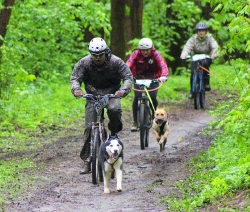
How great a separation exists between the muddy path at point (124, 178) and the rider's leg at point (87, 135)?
160mm

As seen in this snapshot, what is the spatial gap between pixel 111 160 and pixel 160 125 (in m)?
3.44

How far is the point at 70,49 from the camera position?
24.1m

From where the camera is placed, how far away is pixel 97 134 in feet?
32.2

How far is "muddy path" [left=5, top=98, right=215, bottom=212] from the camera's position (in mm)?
8406

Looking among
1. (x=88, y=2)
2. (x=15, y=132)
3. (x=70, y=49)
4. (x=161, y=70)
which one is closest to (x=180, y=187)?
(x=161, y=70)

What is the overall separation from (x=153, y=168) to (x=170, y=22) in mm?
16953

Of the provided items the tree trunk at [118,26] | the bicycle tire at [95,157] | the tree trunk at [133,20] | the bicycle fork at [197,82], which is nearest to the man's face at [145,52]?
the bicycle tire at [95,157]

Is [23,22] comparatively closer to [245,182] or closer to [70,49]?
[70,49]

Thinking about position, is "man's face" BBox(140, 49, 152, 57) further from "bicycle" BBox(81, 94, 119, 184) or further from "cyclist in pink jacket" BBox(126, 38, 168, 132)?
"bicycle" BBox(81, 94, 119, 184)

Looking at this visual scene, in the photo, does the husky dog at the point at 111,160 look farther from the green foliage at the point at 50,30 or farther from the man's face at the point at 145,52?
the green foliage at the point at 50,30

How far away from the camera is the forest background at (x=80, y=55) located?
835cm

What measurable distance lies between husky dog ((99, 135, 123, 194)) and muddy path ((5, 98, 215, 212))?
19cm

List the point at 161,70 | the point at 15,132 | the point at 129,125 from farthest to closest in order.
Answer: the point at 129,125 < the point at 15,132 < the point at 161,70

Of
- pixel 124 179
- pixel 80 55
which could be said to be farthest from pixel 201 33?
pixel 124 179
